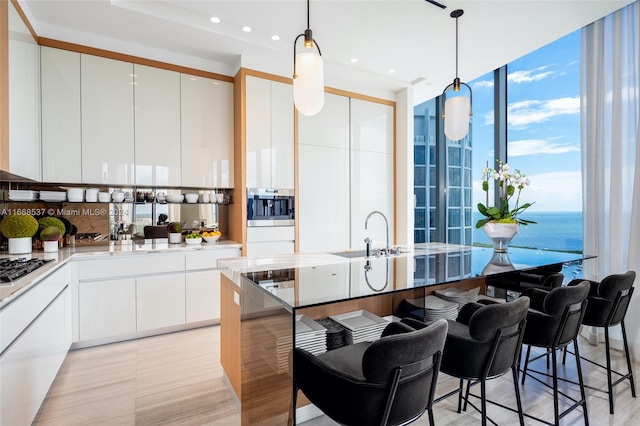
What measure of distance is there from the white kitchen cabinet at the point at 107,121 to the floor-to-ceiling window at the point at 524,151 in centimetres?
369

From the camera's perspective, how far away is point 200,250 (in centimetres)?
346

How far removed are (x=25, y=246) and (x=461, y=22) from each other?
4.41m

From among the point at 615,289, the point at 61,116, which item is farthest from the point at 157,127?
the point at 615,289

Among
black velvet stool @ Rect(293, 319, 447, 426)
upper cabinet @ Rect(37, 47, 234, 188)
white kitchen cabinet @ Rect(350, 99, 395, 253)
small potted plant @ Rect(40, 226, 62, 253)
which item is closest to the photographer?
black velvet stool @ Rect(293, 319, 447, 426)

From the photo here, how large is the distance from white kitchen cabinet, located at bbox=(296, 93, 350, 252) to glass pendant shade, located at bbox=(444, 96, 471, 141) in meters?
1.80

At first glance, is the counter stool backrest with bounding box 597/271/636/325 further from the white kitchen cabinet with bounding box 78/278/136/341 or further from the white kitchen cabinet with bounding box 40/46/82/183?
the white kitchen cabinet with bounding box 40/46/82/183

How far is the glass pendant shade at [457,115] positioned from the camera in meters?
2.75

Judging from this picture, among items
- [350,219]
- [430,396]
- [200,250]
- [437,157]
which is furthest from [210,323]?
[437,157]

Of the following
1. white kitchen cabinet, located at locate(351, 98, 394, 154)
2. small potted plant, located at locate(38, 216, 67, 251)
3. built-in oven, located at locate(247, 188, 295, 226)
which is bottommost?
small potted plant, located at locate(38, 216, 67, 251)

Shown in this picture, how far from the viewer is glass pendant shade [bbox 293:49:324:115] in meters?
1.98

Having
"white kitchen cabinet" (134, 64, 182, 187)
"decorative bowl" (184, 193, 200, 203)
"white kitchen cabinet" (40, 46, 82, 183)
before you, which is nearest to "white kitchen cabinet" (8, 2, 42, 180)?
"white kitchen cabinet" (40, 46, 82, 183)

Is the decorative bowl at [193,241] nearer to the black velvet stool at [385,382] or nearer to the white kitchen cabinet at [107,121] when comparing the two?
the white kitchen cabinet at [107,121]

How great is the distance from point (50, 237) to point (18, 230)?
0.93 ft

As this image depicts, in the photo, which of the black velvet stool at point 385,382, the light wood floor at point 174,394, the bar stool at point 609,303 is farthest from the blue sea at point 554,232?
the black velvet stool at point 385,382
